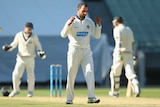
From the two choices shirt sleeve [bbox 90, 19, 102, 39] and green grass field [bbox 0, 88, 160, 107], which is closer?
green grass field [bbox 0, 88, 160, 107]

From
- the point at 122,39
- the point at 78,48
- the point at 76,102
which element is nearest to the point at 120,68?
the point at 122,39

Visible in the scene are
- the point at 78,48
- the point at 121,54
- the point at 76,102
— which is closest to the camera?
the point at 78,48

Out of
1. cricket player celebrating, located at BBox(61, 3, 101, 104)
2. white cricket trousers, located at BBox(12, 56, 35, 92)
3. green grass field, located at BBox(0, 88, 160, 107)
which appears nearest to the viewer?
green grass field, located at BBox(0, 88, 160, 107)

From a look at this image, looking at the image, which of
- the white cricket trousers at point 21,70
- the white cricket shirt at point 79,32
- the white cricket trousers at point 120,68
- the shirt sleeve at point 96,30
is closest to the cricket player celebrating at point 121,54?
the white cricket trousers at point 120,68

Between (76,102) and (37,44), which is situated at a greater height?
(37,44)

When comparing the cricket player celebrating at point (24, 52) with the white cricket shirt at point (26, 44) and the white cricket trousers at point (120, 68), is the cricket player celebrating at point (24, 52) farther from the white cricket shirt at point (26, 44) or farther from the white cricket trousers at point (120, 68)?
the white cricket trousers at point (120, 68)

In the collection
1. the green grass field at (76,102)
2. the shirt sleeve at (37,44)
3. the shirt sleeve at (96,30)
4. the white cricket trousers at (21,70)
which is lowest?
the green grass field at (76,102)

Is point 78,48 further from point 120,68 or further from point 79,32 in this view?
point 120,68

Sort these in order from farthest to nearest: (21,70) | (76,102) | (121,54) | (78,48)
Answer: (21,70) < (121,54) < (76,102) < (78,48)

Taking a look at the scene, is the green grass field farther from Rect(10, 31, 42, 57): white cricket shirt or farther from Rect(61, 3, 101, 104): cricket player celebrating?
Rect(10, 31, 42, 57): white cricket shirt

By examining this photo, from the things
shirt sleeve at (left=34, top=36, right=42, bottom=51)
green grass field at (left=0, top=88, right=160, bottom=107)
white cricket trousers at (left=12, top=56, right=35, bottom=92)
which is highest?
shirt sleeve at (left=34, top=36, right=42, bottom=51)

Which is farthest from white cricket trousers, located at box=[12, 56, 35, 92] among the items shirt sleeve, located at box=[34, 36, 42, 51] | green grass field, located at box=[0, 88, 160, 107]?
green grass field, located at box=[0, 88, 160, 107]

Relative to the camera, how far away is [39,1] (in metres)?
38.2

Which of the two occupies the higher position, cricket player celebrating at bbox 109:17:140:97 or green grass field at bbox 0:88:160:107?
cricket player celebrating at bbox 109:17:140:97
